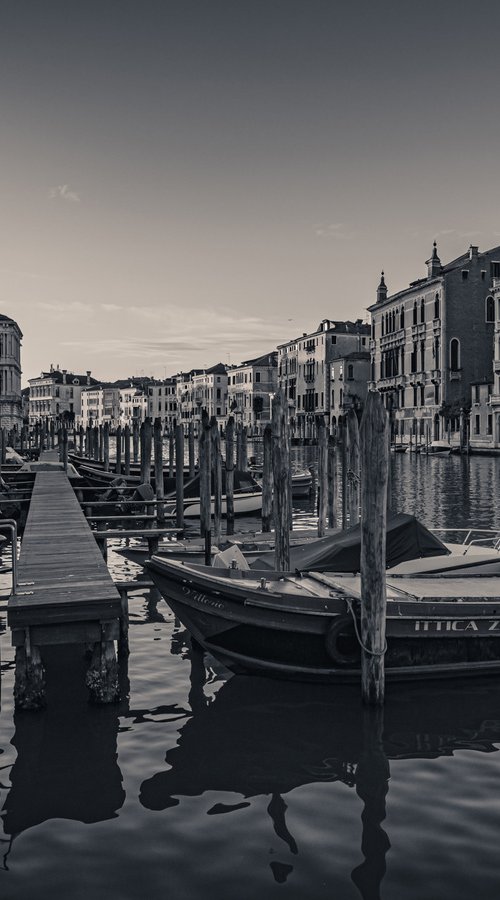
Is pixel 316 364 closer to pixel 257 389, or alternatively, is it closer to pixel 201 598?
pixel 257 389

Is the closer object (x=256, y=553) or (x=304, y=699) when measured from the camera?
(x=304, y=699)

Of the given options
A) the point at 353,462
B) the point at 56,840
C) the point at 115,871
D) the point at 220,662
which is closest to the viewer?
the point at 115,871

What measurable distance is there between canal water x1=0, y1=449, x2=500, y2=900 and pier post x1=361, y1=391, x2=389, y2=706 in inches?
32.0

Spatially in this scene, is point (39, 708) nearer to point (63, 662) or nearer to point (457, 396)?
point (63, 662)

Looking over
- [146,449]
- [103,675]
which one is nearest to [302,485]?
[146,449]

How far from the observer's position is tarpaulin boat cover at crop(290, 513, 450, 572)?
10.4m

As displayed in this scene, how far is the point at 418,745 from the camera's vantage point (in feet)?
24.5

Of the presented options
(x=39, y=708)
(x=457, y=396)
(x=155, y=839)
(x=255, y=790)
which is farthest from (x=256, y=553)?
(x=457, y=396)

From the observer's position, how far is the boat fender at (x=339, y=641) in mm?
8633

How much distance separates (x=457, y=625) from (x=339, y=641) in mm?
1374

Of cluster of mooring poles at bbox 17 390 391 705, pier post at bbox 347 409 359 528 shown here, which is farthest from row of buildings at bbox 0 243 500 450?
cluster of mooring poles at bbox 17 390 391 705

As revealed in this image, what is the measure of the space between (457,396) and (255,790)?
55.6m

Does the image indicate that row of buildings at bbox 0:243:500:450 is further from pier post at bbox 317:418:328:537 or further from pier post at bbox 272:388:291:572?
pier post at bbox 272:388:291:572

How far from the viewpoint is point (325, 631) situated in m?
8.69
